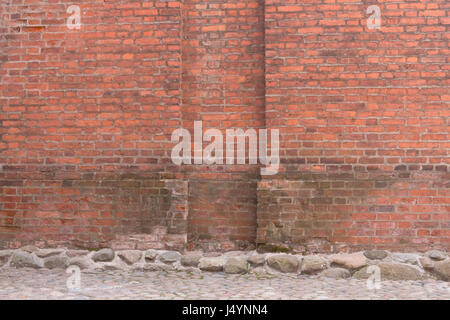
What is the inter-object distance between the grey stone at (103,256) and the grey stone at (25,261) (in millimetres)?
655

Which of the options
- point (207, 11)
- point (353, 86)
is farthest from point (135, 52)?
point (353, 86)

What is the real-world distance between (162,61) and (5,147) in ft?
7.19

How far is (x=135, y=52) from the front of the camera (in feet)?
16.8

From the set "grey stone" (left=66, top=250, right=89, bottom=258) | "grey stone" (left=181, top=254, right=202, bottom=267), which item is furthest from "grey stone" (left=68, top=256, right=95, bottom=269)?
"grey stone" (left=181, top=254, right=202, bottom=267)

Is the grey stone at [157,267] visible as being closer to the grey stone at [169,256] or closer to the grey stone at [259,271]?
the grey stone at [169,256]

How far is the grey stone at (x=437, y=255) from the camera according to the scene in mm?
4604

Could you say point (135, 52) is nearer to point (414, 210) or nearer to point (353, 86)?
point (353, 86)

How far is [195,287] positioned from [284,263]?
1082 mm

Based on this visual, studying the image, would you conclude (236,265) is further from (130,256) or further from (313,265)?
(130,256)

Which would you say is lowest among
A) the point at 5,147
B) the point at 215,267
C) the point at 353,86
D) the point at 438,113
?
the point at 215,267

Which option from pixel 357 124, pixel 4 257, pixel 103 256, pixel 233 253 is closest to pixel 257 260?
pixel 233 253

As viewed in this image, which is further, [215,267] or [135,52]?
[135,52]

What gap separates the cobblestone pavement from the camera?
12.5ft

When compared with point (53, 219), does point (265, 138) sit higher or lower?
higher
